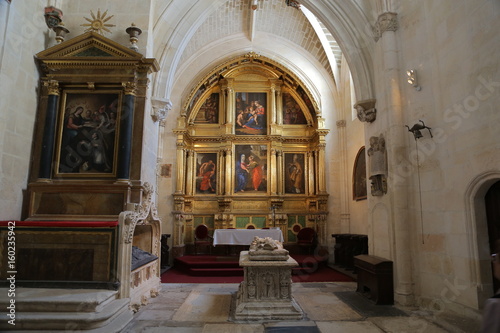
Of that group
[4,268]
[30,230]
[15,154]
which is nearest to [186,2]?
[15,154]

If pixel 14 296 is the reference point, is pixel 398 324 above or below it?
below

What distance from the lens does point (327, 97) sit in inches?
519

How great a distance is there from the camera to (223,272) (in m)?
9.05

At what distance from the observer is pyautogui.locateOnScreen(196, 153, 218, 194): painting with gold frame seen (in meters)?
13.2

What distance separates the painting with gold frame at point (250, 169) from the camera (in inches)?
519

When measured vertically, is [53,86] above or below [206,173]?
above

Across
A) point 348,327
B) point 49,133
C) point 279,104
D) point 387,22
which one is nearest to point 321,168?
point 279,104

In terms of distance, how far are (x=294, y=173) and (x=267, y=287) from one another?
853cm

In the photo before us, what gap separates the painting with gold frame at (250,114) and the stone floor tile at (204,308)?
26.8ft

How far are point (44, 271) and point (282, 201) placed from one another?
30.5ft

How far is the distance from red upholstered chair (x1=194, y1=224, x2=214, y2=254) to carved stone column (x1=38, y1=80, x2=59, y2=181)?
685cm

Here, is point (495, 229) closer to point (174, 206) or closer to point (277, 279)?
point (277, 279)

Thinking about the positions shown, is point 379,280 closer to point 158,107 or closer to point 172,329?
point 172,329

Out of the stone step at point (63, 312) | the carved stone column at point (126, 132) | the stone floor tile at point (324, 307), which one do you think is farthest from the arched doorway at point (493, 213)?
the carved stone column at point (126, 132)
